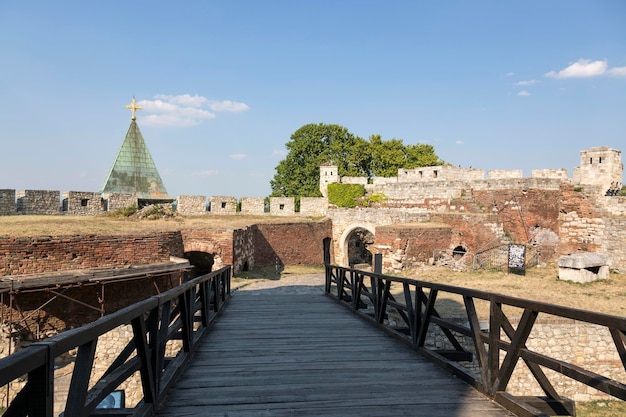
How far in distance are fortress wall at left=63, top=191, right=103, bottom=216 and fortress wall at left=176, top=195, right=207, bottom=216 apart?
177 inches

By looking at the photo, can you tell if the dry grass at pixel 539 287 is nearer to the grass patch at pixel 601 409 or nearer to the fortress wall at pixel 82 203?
the grass patch at pixel 601 409

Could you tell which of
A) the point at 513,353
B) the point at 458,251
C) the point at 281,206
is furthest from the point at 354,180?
the point at 513,353

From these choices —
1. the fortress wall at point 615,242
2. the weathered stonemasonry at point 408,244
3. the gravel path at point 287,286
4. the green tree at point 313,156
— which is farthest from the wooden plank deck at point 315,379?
the green tree at point 313,156

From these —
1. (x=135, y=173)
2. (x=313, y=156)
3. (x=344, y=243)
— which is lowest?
(x=344, y=243)

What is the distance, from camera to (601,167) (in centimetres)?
2350

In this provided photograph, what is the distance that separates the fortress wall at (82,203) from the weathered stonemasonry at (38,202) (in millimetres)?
500

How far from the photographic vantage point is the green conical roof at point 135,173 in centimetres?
2128

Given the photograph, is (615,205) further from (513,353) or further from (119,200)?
(119,200)

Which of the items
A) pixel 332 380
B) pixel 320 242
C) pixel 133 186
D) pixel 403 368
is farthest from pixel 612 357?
pixel 133 186

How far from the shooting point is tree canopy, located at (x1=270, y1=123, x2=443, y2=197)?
140ft

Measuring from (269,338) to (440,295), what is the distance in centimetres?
823

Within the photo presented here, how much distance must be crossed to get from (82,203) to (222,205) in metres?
7.14

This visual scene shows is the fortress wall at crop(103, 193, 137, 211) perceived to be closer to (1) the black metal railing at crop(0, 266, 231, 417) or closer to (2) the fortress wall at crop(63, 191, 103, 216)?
(2) the fortress wall at crop(63, 191, 103, 216)

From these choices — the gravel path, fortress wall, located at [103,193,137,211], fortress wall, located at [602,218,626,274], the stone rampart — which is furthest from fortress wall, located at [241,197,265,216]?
fortress wall, located at [602,218,626,274]
